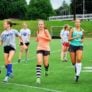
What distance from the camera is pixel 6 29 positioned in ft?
57.7

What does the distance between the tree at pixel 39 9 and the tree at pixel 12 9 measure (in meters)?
5.73

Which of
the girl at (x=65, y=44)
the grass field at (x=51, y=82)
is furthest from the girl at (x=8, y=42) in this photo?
the girl at (x=65, y=44)

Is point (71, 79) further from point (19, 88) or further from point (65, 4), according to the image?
point (65, 4)

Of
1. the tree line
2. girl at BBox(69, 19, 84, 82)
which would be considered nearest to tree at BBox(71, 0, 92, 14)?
the tree line

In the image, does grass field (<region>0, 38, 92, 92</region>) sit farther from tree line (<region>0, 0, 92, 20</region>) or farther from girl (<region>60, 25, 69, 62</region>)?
tree line (<region>0, 0, 92, 20</region>)

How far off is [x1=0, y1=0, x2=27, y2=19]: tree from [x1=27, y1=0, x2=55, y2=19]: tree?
5730 mm

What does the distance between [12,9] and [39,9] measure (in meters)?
17.7

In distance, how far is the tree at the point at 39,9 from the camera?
129625 mm

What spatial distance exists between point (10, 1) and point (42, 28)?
104m

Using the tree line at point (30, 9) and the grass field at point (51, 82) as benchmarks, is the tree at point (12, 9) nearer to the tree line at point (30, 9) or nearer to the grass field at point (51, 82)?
the tree line at point (30, 9)

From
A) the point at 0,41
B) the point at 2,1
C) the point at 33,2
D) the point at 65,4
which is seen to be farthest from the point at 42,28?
the point at 65,4

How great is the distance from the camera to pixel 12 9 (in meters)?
117

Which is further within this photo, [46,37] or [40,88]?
[46,37]

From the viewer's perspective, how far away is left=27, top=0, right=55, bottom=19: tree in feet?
425
